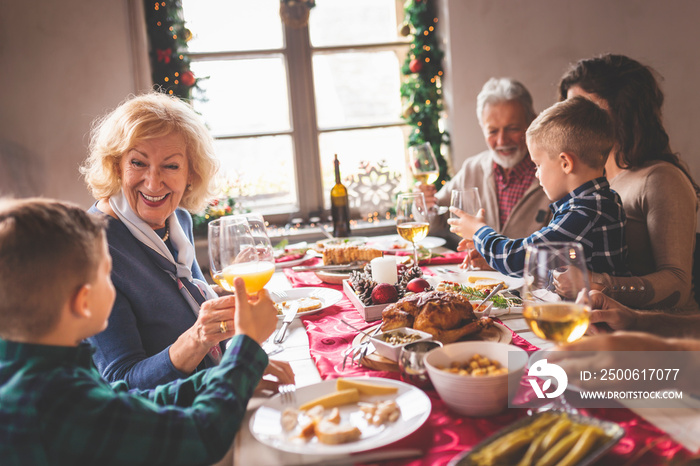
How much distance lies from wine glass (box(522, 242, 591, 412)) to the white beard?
7.30 ft

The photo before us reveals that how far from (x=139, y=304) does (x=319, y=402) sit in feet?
2.13

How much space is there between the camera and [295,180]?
433 cm

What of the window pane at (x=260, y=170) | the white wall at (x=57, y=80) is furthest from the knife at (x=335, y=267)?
the white wall at (x=57, y=80)

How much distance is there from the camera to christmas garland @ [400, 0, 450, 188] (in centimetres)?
411

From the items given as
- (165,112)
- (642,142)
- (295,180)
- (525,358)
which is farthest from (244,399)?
(295,180)

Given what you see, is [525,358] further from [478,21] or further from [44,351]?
[478,21]

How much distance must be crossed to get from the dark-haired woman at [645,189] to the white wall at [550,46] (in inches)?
76.1

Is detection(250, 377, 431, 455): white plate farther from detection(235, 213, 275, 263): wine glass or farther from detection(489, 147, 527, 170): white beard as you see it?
detection(489, 147, 527, 170): white beard

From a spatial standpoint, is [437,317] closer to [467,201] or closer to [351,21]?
[467,201]

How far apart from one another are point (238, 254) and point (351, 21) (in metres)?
3.49

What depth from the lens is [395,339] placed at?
47.8 inches

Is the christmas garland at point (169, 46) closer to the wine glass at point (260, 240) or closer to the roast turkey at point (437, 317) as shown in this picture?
the wine glass at point (260, 240)

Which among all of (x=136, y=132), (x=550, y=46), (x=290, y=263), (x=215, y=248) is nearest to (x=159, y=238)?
(x=136, y=132)

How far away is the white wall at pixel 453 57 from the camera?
3551 millimetres
